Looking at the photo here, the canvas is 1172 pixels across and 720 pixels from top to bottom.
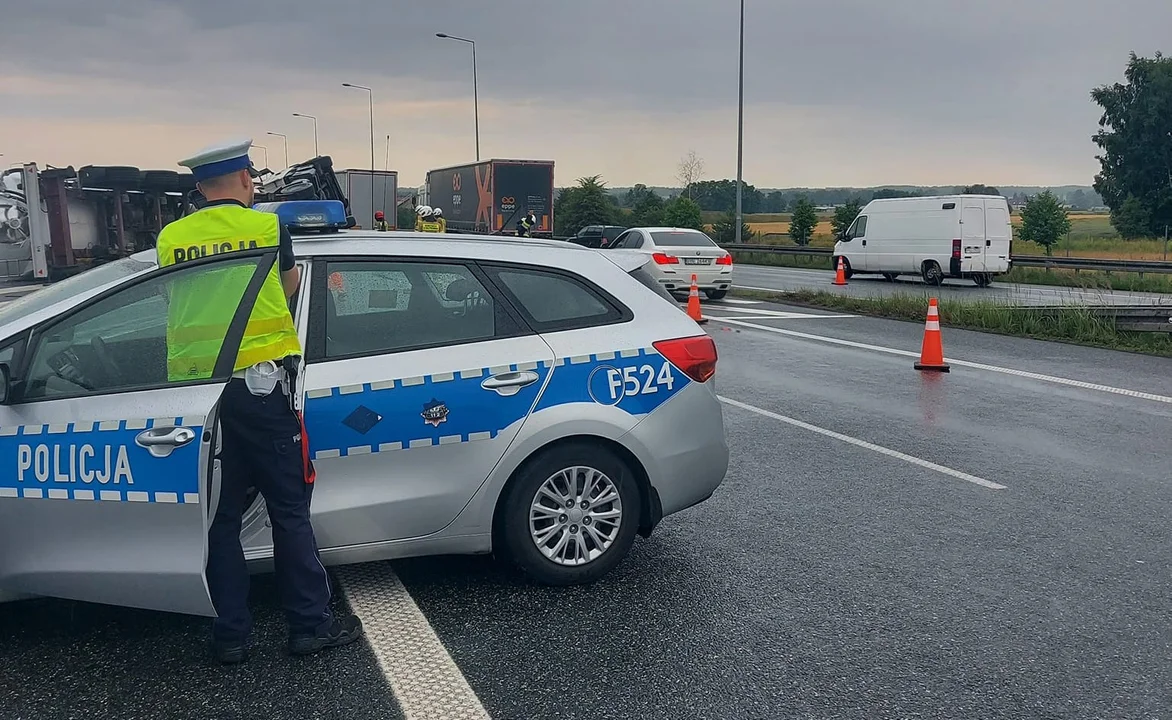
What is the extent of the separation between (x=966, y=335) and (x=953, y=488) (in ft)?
29.6

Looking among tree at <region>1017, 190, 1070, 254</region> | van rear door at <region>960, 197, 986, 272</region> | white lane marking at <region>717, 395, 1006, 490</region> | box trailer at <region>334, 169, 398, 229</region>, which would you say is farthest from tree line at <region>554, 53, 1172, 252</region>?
white lane marking at <region>717, 395, 1006, 490</region>

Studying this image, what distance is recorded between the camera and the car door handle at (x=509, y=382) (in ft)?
14.7

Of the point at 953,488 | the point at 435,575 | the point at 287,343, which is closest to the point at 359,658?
the point at 435,575

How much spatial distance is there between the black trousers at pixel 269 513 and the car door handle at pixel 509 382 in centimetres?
89

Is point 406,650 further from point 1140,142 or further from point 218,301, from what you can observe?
point 1140,142

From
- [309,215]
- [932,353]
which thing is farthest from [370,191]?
[309,215]

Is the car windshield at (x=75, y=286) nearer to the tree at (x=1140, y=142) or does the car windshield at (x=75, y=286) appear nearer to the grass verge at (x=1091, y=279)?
the grass verge at (x=1091, y=279)

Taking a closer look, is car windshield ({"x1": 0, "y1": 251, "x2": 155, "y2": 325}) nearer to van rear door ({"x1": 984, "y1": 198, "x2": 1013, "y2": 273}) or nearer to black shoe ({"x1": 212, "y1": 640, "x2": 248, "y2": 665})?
black shoe ({"x1": 212, "y1": 640, "x2": 248, "y2": 665})

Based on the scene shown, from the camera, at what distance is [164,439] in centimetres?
375

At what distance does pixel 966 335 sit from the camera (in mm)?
14922

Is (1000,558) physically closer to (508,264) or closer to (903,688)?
(903,688)

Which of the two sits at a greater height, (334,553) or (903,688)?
(334,553)

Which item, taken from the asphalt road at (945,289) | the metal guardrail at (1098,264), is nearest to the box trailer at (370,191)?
the asphalt road at (945,289)

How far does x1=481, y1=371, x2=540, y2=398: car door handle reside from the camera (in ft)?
14.7
